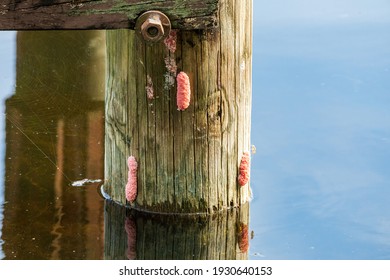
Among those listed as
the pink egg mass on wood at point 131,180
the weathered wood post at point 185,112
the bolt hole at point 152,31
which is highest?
the bolt hole at point 152,31

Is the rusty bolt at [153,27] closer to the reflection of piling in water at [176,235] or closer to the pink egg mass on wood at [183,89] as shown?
the pink egg mass on wood at [183,89]

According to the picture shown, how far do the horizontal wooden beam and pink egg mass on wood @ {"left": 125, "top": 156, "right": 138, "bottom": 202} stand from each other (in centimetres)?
87

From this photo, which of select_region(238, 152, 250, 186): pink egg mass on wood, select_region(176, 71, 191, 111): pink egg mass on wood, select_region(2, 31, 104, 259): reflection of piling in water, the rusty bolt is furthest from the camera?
select_region(238, 152, 250, 186): pink egg mass on wood

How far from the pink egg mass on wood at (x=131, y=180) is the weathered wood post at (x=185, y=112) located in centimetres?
2

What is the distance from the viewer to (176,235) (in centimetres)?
691

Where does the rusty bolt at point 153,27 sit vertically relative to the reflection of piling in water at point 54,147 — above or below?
above

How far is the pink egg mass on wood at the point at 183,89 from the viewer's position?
264 inches

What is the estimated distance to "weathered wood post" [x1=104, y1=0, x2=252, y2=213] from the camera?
22.1 feet

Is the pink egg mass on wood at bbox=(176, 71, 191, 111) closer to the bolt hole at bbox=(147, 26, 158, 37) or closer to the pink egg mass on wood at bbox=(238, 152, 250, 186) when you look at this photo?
the bolt hole at bbox=(147, 26, 158, 37)

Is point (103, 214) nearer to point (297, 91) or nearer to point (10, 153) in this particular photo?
point (10, 153)

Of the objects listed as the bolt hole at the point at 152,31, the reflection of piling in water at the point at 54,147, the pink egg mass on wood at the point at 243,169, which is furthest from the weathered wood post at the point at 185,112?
the reflection of piling in water at the point at 54,147

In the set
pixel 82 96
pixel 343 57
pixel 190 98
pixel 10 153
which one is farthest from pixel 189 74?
pixel 343 57

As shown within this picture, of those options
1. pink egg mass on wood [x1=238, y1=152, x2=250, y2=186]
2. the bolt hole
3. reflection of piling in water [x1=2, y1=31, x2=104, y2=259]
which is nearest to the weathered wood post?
pink egg mass on wood [x1=238, y1=152, x2=250, y2=186]

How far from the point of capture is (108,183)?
738 cm
